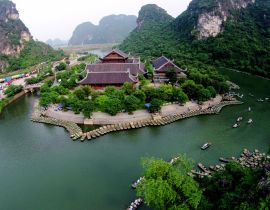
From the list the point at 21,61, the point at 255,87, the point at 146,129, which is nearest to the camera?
the point at 146,129

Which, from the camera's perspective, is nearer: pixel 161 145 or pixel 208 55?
pixel 161 145

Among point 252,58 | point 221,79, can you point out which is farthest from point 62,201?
A: point 252,58

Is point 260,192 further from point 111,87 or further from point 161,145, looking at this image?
point 111,87

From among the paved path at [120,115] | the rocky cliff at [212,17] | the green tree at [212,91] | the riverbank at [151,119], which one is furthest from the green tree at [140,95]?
the rocky cliff at [212,17]

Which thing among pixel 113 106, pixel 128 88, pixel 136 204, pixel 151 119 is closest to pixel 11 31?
pixel 128 88

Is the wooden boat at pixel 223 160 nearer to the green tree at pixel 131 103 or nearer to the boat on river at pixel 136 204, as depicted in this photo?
the boat on river at pixel 136 204

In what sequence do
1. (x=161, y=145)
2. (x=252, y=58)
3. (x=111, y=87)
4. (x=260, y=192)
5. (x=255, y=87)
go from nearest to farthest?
(x=260, y=192) < (x=161, y=145) < (x=111, y=87) < (x=255, y=87) < (x=252, y=58)

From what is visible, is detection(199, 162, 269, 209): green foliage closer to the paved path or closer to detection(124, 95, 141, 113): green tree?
the paved path
